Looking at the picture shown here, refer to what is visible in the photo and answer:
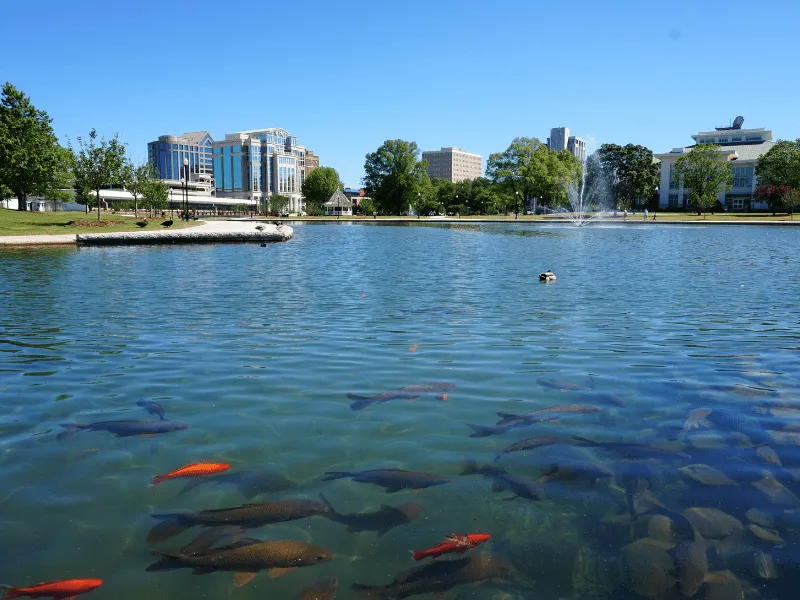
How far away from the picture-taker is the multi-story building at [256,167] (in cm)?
18988

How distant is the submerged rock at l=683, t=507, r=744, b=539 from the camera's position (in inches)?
160

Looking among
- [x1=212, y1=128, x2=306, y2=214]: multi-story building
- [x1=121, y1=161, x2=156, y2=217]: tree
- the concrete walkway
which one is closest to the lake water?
the concrete walkway

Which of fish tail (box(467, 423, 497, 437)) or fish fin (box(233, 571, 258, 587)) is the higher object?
fish tail (box(467, 423, 497, 437))

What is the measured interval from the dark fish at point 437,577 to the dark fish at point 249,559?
0.39 meters

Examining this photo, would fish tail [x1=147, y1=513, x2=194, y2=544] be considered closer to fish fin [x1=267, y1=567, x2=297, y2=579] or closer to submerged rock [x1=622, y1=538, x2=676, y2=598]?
fish fin [x1=267, y1=567, x2=297, y2=579]

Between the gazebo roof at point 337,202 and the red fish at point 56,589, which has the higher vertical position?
the gazebo roof at point 337,202

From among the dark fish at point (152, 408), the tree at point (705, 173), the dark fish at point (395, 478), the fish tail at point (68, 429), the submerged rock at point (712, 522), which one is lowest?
the submerged rock at point (712, 522)

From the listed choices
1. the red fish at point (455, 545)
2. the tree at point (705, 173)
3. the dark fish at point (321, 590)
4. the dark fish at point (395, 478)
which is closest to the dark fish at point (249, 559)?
the dark fish at point (321, 590)

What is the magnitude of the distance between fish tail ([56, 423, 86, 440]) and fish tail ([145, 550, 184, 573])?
245 centimetres

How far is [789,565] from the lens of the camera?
3.68 meters

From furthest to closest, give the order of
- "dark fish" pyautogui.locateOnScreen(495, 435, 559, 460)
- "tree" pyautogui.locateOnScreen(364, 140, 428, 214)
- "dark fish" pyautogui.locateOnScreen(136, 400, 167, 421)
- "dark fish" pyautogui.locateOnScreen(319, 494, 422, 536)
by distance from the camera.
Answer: "tree" pyautogui.locateOnScreen(364, 140, 428, 214)
"dark fish" pyautogui.locateOnScreen(136, 400, 167, 421)
"dark fish" pyautogui.locateOnScreen(495, 435, 559, 460)
"dark fish" pyautogui.locateOnScreen(319, 494, 422, 536)

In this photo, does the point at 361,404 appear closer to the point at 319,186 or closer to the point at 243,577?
the point at 243,577

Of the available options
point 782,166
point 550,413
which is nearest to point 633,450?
point 550,413

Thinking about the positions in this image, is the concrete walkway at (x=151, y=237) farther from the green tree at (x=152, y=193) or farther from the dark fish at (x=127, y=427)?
the green tree at (x=152, y=193)
